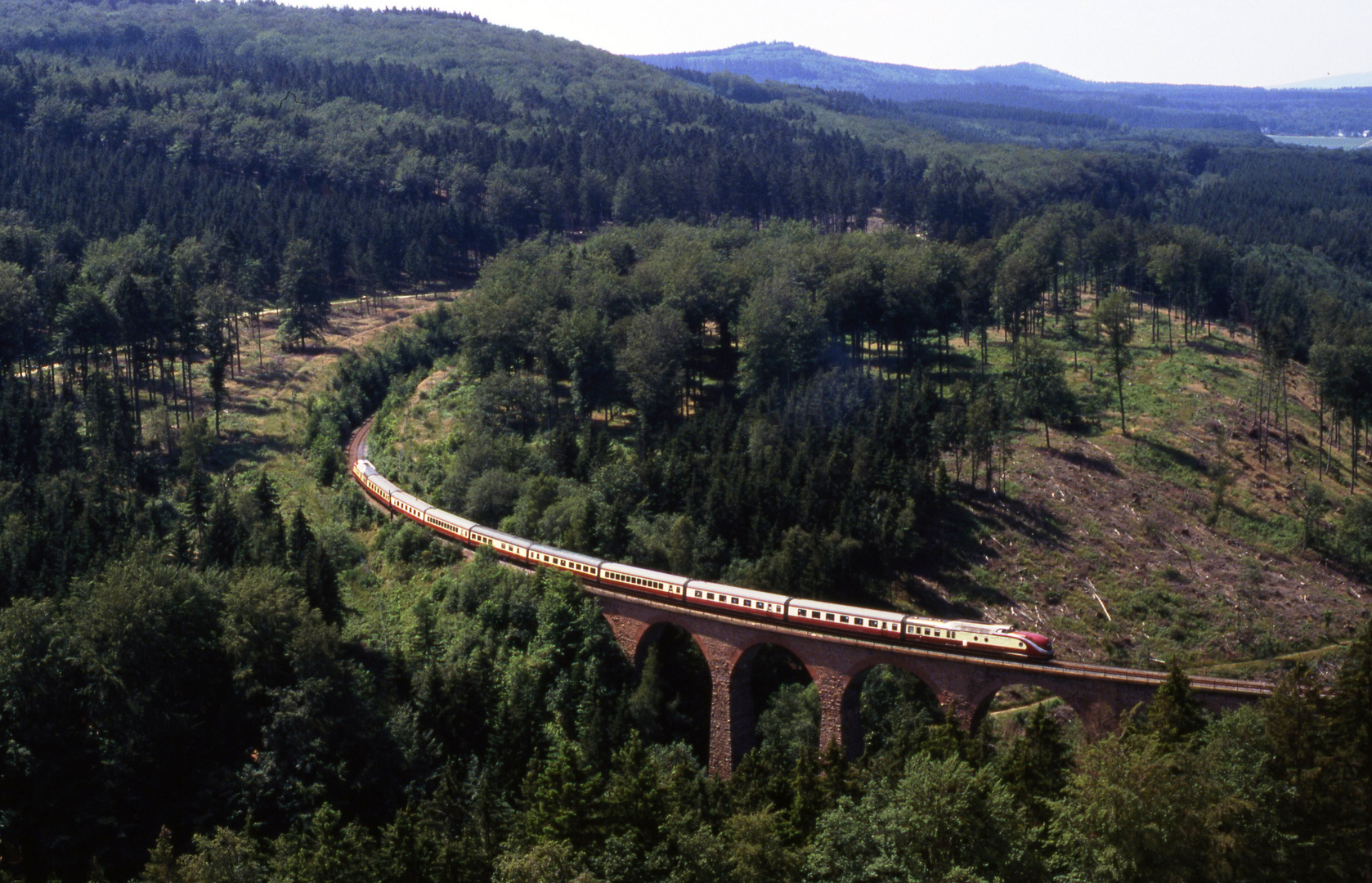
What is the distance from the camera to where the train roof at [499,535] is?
58.6 meters

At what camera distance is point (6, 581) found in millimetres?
51344

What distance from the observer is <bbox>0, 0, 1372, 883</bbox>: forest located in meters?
34.3

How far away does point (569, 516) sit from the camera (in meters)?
60.9

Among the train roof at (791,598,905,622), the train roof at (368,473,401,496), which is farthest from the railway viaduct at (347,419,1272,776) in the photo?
the train roof at (368,473,401,496)

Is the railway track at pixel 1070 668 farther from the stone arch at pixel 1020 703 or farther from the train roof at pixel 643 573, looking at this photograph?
the stone arch at pixel 1020 703

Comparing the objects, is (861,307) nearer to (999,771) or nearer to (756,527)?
(756,527)

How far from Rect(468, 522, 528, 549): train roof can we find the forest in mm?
1476

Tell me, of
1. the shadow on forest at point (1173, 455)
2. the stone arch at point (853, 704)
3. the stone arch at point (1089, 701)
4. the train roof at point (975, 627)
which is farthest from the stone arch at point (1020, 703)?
the shadow on forest at point (1173, 455)

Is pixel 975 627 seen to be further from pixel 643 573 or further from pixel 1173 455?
pixel 1173 455

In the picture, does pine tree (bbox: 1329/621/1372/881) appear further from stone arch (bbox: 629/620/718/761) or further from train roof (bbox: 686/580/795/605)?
stone arch (bbox: 629/620/718/761)

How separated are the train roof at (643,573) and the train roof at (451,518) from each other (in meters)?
11.3

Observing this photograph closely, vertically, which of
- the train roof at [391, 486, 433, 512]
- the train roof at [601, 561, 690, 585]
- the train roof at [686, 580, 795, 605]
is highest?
the train roof at [686, 580, 795, 605]

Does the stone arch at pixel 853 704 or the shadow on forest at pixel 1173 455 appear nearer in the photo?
the stone arch at pixel 853 704

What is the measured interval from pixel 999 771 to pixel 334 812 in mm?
23639
